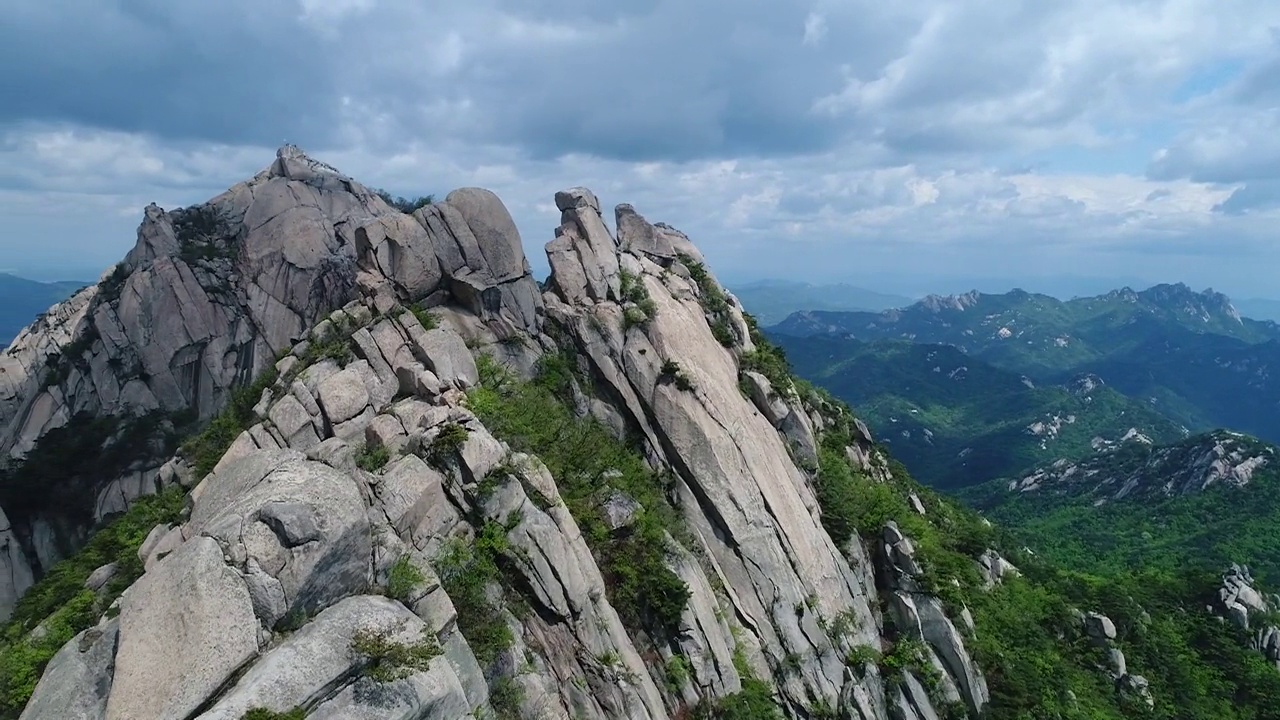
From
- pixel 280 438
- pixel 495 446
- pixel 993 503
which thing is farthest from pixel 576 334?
pixel 993 503

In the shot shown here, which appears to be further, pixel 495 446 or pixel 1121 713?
pixel 1121 713

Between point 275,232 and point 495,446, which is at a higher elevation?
point 275,232

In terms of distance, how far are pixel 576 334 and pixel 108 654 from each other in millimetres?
22191

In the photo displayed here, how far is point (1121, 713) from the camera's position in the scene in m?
38.7

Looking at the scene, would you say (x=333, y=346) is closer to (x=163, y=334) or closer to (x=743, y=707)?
(x=743, y=707)

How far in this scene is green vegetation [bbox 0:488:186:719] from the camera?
62.5ft

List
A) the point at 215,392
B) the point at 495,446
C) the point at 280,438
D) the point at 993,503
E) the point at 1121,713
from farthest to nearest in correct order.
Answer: the point at 993,503 < the point at 215,392 < the point at 1121,713 < the point at 280,438 < the point at 495,446

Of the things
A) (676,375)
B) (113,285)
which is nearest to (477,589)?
(676,375)

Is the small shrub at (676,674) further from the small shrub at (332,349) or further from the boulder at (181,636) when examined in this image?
the small shrub at (332,349)

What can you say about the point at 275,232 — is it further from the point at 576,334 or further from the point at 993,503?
the point at 993,503

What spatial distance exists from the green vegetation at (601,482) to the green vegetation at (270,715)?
11.9 m

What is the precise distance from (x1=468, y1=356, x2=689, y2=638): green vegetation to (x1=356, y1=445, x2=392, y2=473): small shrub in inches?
171

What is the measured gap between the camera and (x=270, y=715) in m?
14.9

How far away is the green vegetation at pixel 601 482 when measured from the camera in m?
25.5
